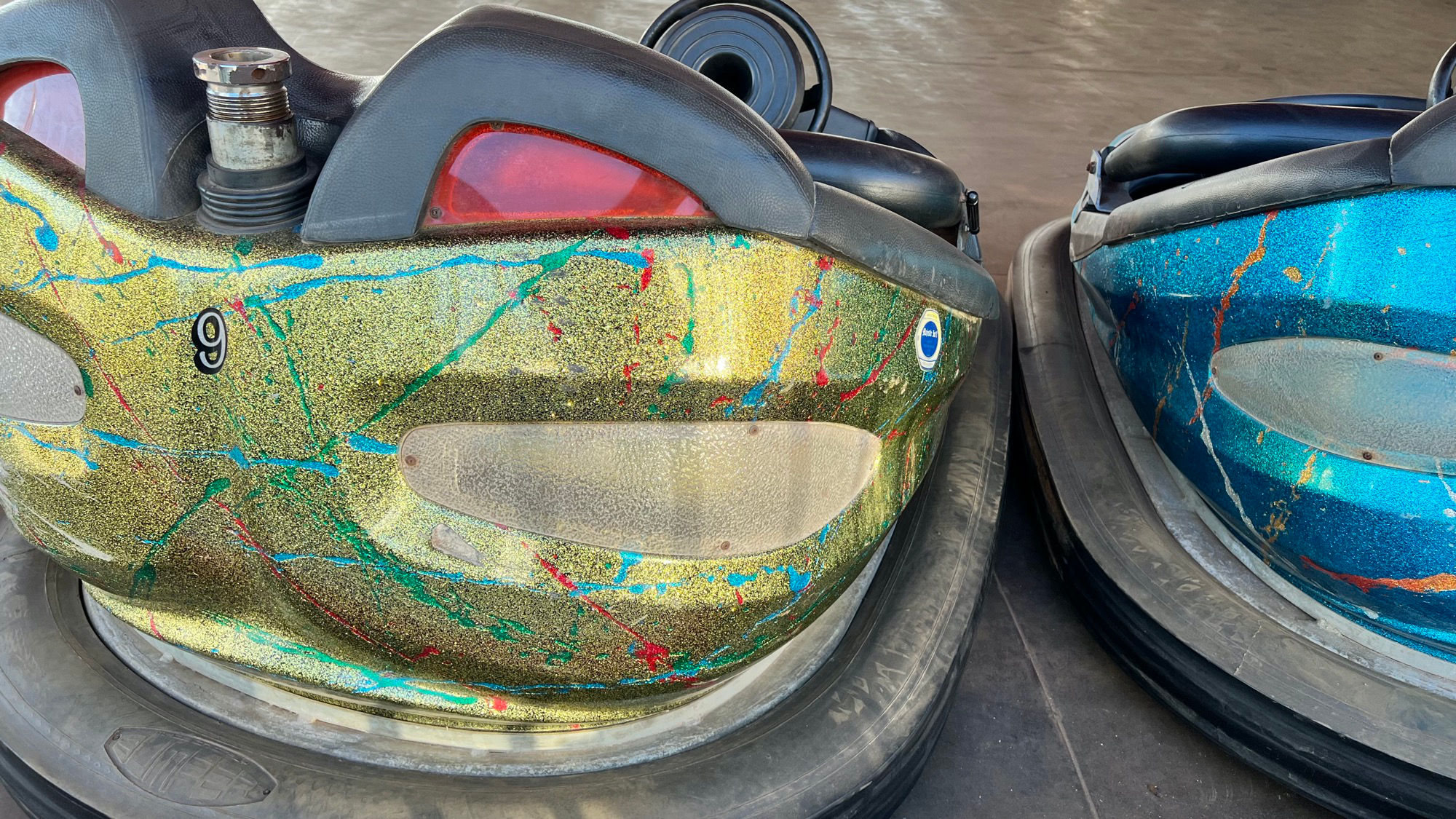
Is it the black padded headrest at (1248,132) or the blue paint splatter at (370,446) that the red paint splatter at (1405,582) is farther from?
the blue paint splatter at (370,446)

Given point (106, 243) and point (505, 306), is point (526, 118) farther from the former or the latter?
point (106, 243)

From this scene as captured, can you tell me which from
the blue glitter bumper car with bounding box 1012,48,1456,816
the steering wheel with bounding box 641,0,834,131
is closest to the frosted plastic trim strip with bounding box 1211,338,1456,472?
the blue glitter bumper car with bounding box 1012,48,1456,816

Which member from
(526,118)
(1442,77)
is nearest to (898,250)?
(526,118)

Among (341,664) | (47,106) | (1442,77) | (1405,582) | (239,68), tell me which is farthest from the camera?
(1442,77)

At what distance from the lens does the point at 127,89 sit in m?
0.78

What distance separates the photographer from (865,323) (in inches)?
34.4

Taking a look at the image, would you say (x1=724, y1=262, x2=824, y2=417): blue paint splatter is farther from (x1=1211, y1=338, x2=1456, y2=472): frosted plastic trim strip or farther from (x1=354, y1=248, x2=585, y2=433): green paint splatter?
(x1=1211, y1=338, x2=1456, y2=472): frosted plastic trim strip

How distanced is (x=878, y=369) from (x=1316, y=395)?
54 centimetres

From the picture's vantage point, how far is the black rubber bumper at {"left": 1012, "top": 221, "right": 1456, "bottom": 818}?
42.6 inches

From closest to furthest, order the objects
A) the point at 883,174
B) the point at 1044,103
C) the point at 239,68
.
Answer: the point at 239,68 → the point at 883,174 → the point at 1044,103

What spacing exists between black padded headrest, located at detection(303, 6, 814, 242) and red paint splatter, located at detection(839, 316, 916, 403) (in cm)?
17

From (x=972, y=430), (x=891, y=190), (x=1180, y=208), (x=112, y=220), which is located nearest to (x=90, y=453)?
(x=112, y=220)

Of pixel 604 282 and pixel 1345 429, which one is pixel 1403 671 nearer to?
pixel 1345 429

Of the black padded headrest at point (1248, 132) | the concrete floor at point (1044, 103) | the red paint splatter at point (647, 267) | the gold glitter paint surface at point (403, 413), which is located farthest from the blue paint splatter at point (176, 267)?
the black padded headrest at point (1248, 132)
